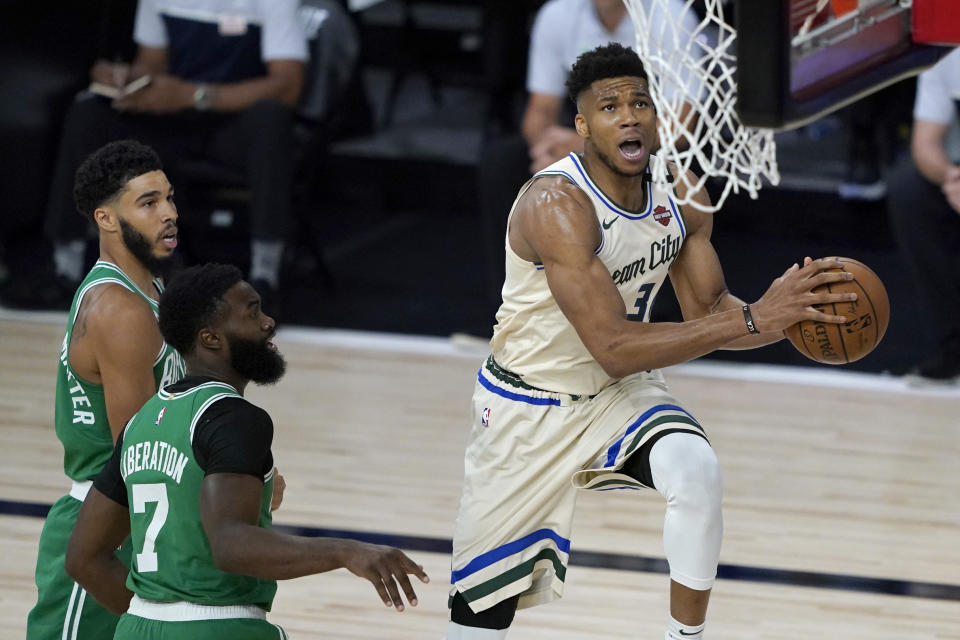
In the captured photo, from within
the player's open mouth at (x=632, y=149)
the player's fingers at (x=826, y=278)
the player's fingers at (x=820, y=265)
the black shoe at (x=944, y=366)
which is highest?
the player's open mouth at (x=632, y=149)

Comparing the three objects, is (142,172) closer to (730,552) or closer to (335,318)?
(730,552)

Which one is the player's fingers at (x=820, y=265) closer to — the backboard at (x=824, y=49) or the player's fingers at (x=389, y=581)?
the backboard at (x=824, y=49)

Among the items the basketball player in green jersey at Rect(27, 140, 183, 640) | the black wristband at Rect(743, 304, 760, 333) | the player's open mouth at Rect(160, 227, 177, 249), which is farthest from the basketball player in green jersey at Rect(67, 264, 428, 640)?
the black wristband at Rect(743, 304, 760, 333)

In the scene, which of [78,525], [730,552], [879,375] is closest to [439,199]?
[879,375]

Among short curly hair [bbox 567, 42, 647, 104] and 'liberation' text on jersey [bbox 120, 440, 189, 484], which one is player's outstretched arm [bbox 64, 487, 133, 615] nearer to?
'liberation' text on jersey [bbox 120, 440, 189, 484]

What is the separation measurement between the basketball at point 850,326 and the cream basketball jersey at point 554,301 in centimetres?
42

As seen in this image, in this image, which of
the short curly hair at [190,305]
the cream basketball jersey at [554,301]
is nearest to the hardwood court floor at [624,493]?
the cream basketball jersey at [554,301]

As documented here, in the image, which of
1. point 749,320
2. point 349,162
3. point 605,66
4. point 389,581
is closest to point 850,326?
point 749,320

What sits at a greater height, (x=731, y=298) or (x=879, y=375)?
(x=731, y=298)

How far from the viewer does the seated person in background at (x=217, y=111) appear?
7090 millimetres

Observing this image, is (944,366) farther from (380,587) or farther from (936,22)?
(380,587)

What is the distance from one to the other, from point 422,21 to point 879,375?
5.22 metres

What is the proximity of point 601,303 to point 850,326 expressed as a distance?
576 millimetres

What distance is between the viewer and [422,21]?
1080 cm
